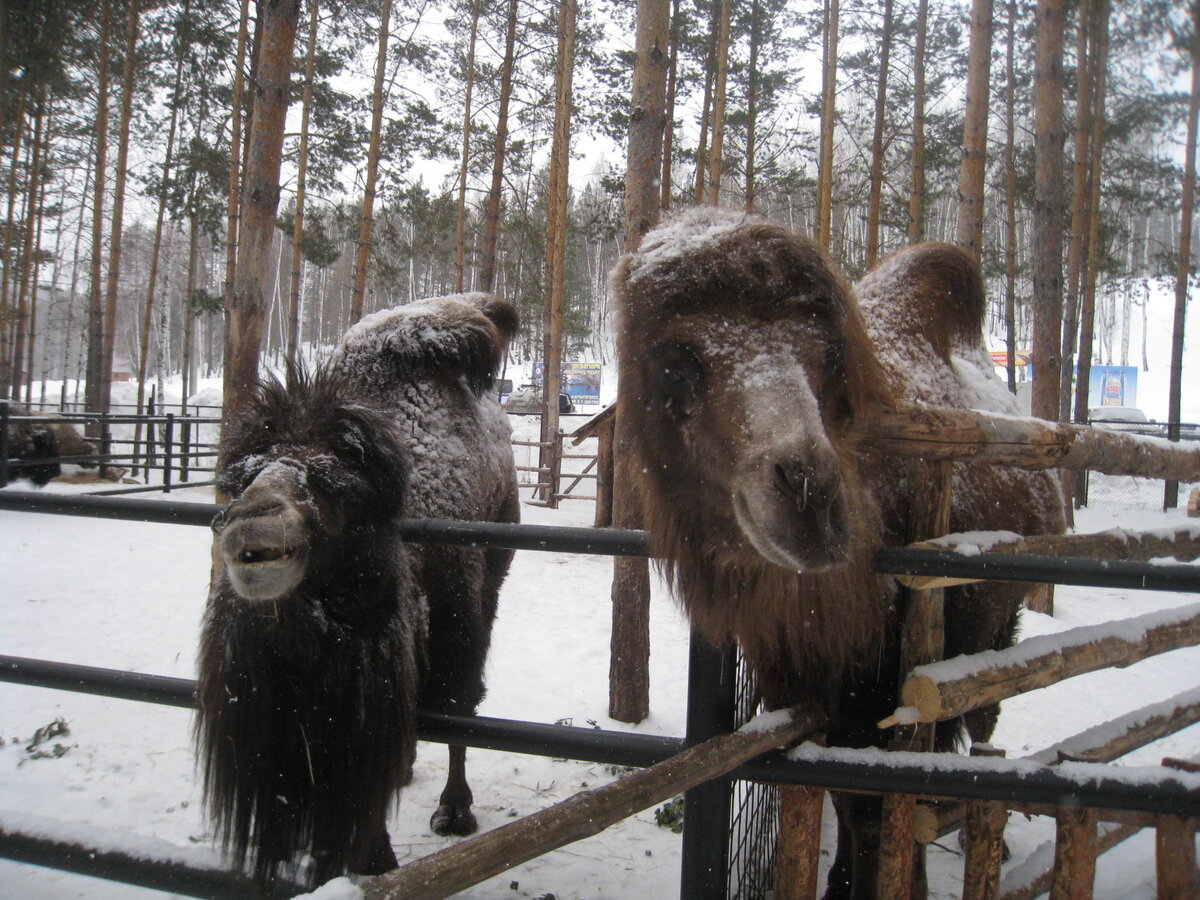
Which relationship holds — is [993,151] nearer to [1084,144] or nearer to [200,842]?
[1084,144]

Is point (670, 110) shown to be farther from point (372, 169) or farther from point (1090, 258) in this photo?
point (1090, 258)

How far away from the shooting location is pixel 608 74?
1581 cm

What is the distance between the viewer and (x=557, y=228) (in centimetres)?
1348

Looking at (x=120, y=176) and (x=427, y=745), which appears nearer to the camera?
(x=427, y=745)

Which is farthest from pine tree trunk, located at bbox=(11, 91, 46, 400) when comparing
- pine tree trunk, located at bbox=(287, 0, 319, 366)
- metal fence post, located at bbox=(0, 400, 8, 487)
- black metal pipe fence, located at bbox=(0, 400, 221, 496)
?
metal fence post, located at bbox=(0, 400, 8, 487)

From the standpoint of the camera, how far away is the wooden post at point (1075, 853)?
1970 mm

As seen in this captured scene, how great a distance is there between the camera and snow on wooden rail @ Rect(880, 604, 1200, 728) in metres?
1.86

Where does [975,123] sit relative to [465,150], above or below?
below

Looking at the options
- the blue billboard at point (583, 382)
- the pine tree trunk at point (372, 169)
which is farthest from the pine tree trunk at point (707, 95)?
the blue billboard at point (583, 382)

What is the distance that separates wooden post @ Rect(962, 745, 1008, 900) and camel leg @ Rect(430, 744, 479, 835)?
220 cm

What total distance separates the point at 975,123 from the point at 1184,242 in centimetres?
485

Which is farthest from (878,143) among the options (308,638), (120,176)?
(120,176)

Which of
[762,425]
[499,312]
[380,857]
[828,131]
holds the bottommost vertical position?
[380,857]

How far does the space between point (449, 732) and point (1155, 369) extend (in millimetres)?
28047
